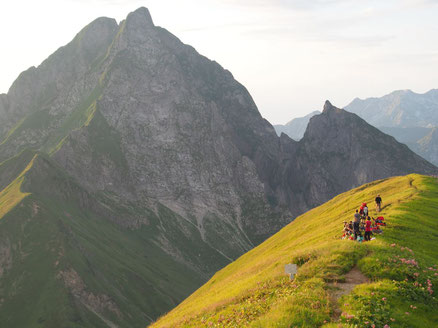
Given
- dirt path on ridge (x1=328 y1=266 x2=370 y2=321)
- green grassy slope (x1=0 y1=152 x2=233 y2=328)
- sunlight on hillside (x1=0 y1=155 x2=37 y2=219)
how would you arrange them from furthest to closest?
1. sunlight on hillside (x1=0 y1=155 x2=37 y2=219)
2. green grassy slope (x1=0 y1=152 x2=233 y2=328)
3. dirt path on ridge (x1=328 y1=266 x2=370 y2=321)

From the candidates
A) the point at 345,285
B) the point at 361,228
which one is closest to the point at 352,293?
the point at 345,285

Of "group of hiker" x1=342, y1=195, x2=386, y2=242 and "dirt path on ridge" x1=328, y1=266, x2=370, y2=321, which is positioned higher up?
"group of hiker" x1=342, y1=195, x2=386, y2=242

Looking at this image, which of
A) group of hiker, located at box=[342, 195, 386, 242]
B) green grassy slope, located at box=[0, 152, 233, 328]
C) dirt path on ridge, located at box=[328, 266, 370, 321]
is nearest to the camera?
dirt path on ridge, located at box=[328, 266, 370, 321]

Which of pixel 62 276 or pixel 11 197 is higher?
pixel 11 197

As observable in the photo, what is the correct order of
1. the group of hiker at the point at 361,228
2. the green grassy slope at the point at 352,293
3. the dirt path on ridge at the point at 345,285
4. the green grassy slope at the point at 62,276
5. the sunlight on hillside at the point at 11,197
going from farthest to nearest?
the sunlight on hillside at the point at 11,197, the green grassy slope at the point at 62,276, the group of hiker at the point at 361,228, the dirt path on ridge at the point at 345,285, the green grassy slope at the point at 352,293

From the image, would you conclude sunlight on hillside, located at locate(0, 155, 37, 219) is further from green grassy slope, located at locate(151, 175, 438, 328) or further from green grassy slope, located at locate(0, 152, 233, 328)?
green grassy slope, located at locate(151, 175, 438, 328)

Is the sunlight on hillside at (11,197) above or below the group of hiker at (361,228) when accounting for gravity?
above

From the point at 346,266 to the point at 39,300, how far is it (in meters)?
131

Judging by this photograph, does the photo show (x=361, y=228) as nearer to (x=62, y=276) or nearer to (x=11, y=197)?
(x=62, y=276)

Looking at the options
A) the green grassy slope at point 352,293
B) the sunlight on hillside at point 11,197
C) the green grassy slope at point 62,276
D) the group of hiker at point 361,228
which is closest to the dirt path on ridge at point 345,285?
the green grassy slope at point 352,293

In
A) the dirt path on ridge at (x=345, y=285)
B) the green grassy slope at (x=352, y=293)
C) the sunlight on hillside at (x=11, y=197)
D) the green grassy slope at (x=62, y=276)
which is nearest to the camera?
the green grassy slope at (x=352, y=293)

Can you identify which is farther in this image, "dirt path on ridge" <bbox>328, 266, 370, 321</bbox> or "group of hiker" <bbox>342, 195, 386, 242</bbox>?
"group of hiker" <bbox>342, 195, 386, 242</bbox>

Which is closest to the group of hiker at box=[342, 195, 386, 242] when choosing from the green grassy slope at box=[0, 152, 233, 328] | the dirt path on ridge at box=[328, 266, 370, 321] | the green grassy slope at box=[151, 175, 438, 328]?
the green grassy slope at box=[151, 175, 438, 328]

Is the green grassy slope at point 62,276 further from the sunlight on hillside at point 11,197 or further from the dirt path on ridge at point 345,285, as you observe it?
the dirt path on ridge at point 345,285
